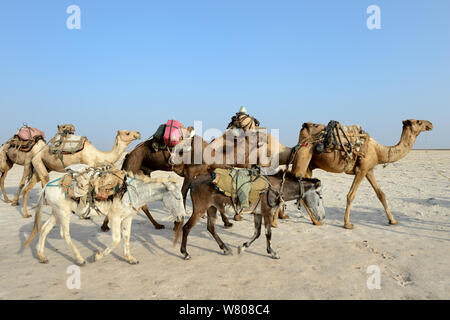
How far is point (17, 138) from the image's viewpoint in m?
11.2

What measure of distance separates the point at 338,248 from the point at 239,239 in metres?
2.27

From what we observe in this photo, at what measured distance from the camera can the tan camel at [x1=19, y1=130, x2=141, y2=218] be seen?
9008 millimetres

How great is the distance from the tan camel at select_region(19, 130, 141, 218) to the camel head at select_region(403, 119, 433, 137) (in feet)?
27.2

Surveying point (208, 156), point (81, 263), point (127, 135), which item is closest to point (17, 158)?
point (127, 135)

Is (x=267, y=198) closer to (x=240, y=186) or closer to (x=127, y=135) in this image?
(x=240, y=186)

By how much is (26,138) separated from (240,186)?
9.37 metres

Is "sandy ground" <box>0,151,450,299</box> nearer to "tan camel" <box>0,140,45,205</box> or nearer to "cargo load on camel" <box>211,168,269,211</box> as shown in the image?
"cargo load on camel" <box>211,168,269,211</box>

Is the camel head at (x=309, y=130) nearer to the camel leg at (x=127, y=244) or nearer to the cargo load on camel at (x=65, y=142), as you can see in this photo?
the camel leg at (x=127, y=244)

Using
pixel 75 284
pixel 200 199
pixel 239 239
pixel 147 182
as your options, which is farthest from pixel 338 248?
pixel 75 284

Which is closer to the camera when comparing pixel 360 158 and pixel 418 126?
pixel 360 158

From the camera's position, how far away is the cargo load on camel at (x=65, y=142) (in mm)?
8953

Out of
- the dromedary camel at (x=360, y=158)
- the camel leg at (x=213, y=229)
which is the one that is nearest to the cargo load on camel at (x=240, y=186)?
the camel leg at (x=213, y=229)

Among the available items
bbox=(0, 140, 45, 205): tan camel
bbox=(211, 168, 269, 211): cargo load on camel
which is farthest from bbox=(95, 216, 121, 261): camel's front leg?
bbox=(0, 140, 45, 205): tan camel

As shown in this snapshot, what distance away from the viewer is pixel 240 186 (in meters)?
5.65
